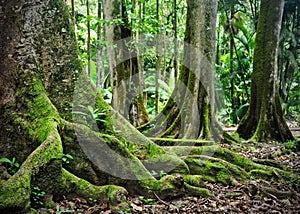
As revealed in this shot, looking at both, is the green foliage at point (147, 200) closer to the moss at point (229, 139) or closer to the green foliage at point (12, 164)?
the green foliage at point (12, 164)

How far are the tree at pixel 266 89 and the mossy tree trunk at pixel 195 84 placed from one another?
Result: 8.12ft

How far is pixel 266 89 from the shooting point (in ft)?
31.0

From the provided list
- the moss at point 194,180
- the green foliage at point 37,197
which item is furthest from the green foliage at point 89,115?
the moss at point 194,180

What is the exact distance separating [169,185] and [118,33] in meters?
6.98

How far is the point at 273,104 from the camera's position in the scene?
9414 millimetres

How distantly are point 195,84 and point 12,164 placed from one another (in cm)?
499

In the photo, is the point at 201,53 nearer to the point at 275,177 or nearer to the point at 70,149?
the point at 275,177

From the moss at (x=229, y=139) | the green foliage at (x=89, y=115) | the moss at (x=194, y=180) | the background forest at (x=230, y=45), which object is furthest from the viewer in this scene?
the background forest at (x=230, y=45)

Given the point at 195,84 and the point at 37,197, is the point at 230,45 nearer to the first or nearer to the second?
the point at 195,84

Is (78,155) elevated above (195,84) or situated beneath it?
situated beneath

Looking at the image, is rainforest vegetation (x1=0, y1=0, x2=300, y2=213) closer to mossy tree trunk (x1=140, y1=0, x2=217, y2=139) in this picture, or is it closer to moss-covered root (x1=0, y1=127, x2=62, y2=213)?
moss-covered root (x1=0, y1=127, x2=62, y2=213)

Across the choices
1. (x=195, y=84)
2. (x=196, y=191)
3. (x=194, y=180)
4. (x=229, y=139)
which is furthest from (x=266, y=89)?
(x=196, y=191)

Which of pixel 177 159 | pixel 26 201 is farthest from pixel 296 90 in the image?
pixel 26 201

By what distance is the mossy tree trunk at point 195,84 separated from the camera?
24.8ft
